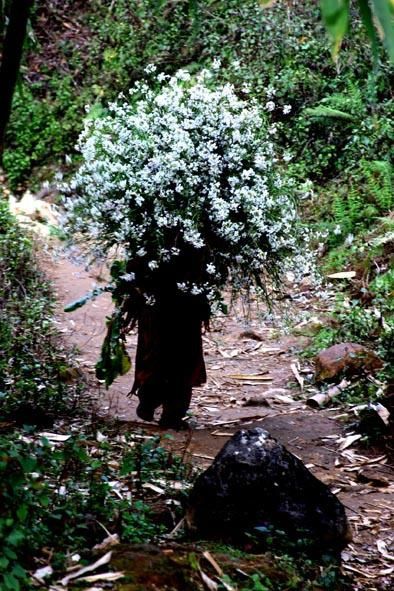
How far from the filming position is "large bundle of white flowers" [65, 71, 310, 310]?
5426 millimetres

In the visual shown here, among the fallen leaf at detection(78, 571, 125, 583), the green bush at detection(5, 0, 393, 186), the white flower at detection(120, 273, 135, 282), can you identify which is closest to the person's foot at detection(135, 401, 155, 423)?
the white flower at detection(120, 273, 135, 282)

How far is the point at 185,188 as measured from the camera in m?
5.42

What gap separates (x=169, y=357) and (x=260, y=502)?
7.09ft

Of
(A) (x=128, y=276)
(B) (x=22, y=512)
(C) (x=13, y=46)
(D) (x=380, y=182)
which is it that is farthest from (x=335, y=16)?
(D) (x=380, y=182)

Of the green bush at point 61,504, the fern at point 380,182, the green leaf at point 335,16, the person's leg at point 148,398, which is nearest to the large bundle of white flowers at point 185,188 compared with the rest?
the person's leg at point 148,398

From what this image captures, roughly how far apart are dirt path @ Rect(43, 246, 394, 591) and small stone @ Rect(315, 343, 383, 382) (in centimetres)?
27

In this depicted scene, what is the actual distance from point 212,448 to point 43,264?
224 inches

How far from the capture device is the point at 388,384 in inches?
257

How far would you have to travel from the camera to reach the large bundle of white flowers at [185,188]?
17.8 ft

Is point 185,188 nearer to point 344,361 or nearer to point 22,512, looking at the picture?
point 344,361

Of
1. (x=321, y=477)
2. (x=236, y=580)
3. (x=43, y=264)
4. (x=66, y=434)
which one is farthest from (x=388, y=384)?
(x=43, y=264)

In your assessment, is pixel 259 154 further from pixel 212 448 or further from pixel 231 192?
pixel 212 448

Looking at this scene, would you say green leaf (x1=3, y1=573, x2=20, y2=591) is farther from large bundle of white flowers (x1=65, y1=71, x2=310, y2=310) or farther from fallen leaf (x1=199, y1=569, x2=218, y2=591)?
large bundle of white flowers (x1=65, y1=71, x2=310, y2=310)

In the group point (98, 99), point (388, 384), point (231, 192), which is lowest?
point (388, 384)
